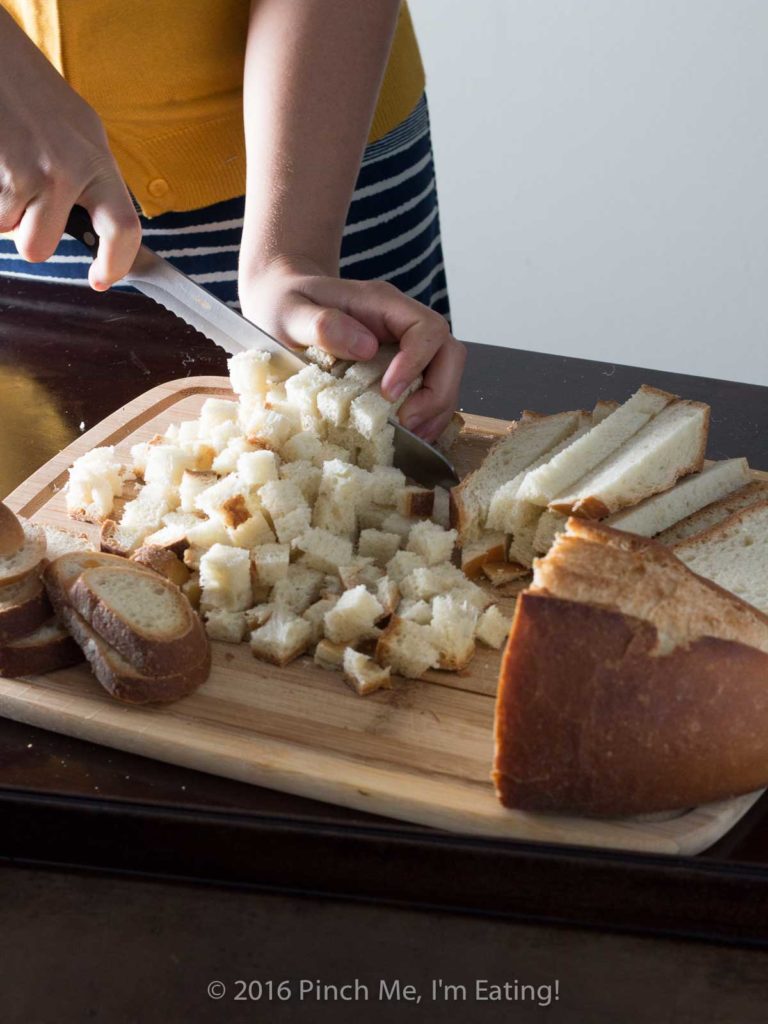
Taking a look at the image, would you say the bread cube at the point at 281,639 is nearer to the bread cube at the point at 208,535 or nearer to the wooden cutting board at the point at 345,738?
the wooden cutting board at the point at 345,738

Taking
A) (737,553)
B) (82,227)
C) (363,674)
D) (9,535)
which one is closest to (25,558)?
(9,535)

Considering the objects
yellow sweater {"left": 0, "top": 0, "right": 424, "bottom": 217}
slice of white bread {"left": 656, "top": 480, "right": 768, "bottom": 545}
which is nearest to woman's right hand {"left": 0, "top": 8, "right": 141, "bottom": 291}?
yellow sweater {"left": 0, "top": 0, "right": 424, "bottom": 217}

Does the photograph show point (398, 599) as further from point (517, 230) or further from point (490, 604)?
point (517, 230)

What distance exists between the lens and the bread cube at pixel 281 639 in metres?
2.04

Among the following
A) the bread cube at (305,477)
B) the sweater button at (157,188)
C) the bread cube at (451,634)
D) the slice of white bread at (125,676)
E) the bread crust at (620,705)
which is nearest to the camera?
the bread crust at (620,705)

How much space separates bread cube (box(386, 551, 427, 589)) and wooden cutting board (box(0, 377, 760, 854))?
0.21m

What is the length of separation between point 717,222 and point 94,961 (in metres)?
5.86

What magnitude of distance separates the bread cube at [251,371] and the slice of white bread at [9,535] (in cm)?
69

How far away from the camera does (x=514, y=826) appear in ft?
5.72

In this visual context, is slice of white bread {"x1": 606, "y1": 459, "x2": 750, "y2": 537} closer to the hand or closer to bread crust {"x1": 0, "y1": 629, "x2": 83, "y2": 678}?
the hand

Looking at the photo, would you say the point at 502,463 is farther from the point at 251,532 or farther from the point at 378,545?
the point at 251,532

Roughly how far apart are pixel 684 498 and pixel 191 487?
3.29ft

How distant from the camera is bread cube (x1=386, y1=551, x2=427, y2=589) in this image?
2.21 m

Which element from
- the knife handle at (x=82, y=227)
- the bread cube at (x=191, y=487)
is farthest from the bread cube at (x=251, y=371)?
the knife handle at (x=82, y=227)
